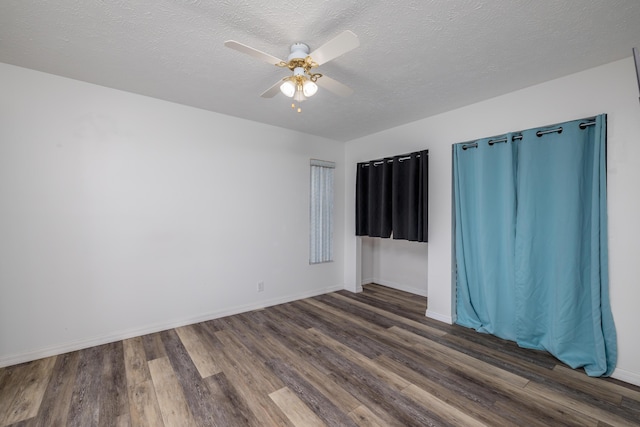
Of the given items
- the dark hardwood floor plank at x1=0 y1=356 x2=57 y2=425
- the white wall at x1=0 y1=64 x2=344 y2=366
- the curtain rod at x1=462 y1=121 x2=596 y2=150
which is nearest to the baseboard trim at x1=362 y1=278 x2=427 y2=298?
the white wall at x1=0 y1=64 x2=344 y2=366

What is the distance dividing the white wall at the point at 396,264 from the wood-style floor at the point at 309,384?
1428 mm

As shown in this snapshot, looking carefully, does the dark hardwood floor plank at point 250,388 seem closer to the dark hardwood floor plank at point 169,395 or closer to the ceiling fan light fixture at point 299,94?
the dark hardwood floor plank at point 169,395

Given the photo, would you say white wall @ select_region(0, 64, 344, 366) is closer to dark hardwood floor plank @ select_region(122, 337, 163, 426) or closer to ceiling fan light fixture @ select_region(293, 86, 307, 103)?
dark hardwood floor plank @ select_region(122, 337, 163, 426)

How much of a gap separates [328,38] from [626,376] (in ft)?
11.1

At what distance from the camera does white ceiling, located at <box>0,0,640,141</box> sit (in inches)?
62.8

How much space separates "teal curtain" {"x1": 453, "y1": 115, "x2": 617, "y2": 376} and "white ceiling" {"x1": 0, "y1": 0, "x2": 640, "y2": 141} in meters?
0.65

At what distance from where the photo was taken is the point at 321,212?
4309 mm

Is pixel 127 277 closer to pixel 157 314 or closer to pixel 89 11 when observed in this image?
pixel 157 314

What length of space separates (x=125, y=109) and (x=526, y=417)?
4200 millimetres

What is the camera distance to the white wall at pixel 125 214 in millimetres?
2307

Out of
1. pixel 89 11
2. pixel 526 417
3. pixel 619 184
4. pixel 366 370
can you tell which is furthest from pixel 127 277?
pixel 619 184

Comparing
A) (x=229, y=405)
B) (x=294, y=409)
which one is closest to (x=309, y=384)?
(x=294, y=409)

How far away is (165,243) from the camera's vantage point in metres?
2.97

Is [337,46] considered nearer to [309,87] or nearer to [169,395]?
[309,87]
